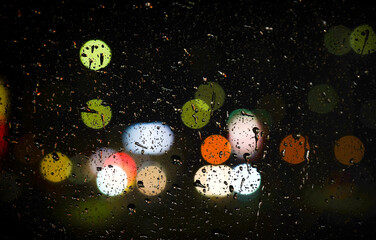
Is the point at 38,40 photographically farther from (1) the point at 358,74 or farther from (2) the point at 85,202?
(1) the point at 358,74

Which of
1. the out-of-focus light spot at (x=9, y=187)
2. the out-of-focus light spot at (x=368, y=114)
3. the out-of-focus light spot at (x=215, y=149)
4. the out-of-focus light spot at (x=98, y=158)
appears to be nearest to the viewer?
the out-of-focus light spot at (x=9, y=187)

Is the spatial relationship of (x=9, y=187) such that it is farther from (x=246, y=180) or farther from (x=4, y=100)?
(x=246, y=180)

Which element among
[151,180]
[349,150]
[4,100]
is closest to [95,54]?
[4,100]

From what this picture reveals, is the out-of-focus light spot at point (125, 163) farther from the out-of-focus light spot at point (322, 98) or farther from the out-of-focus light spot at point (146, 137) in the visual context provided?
the out-of-focus light spot at point (322, 98)

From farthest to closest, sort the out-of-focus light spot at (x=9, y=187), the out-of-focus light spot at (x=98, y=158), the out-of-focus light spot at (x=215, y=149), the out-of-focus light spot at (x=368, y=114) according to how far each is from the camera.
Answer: the out-of-focus light spot at (x=368, y=114)
the out-of-focus light spot at (x=215, y=149)
the out-of-focus light spot at (x=98, y=158)
the out-of-focus light spot at (x=9, y=187)

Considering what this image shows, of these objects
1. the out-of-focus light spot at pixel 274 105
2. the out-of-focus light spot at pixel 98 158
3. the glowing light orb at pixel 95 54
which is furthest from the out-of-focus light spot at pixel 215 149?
the glowing light orb at pixel 95 54

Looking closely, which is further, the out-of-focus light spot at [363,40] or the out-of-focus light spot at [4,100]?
the out-of-focus light spot at [363,40]

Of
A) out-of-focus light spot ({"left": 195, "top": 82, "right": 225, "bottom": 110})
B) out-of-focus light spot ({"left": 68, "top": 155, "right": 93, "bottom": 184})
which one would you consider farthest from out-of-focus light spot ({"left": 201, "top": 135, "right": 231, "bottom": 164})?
out-of-focus light spot ({"left": 68, "top": 155, "right": 93, "bottom": 184})

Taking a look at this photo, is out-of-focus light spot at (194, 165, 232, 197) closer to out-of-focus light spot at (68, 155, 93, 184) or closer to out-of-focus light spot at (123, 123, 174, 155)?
out-of-focus light spot at (123, 123, 174, 155)
